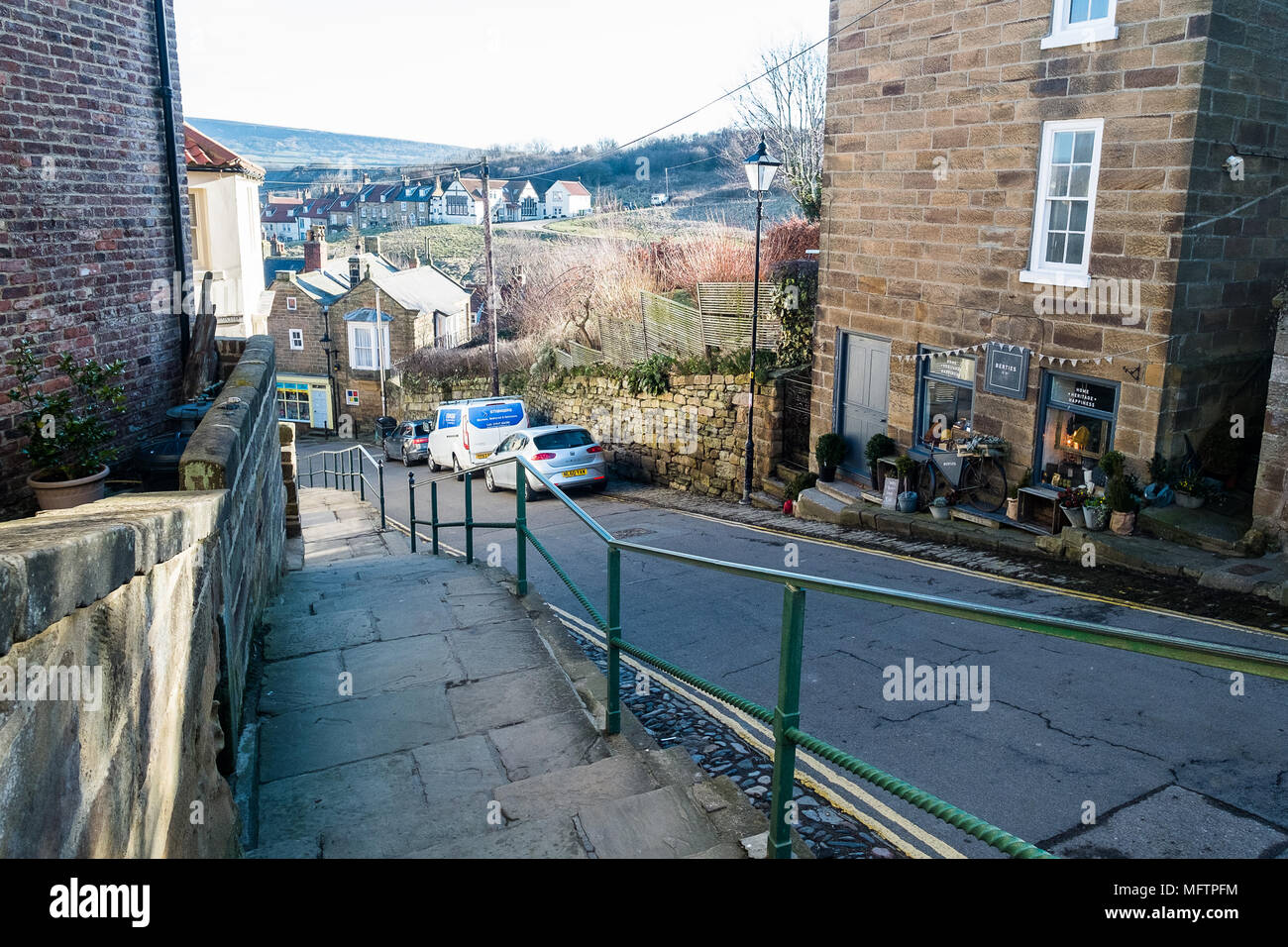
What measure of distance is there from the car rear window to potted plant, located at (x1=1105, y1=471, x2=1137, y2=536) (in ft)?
35.5

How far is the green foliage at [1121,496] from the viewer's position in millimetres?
10719

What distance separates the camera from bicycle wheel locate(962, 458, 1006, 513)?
41.3 feet

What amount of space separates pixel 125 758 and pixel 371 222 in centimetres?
10403

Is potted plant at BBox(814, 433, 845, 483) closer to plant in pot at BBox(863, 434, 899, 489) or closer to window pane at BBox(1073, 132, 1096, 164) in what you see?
plant in pot at BBox(863, 434, 899, 489)

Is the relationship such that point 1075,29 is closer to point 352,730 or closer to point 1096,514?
point 1096,514

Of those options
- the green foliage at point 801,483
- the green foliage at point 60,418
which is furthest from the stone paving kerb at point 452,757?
the green foliage at point 801,483

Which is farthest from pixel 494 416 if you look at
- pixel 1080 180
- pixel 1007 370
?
pixel 1080 180

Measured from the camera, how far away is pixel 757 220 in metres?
14.4

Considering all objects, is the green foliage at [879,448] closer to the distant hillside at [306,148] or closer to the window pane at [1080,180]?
the window pane at [1080,180]


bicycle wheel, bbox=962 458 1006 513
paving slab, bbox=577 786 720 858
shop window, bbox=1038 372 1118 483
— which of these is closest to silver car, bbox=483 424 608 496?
bicycle wheel, bbox=962 458 1006 513

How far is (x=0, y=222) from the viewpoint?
6.56 metres

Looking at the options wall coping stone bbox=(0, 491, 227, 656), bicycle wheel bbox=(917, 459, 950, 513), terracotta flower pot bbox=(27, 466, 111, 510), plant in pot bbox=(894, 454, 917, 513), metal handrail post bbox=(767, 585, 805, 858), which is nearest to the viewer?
wall coping stone bbox=(0, 491, 227, 656)
